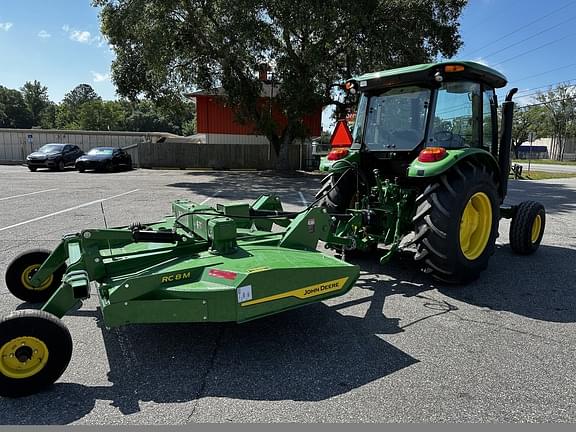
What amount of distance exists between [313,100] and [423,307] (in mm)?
16112

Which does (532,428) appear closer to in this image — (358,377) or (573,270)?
(358,377)

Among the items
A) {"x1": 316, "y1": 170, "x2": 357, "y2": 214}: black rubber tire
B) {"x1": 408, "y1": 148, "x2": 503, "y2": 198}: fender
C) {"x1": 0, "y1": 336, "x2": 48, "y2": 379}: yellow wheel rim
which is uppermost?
{"x1": 408, "y1": 148, "x2": 503, "y2": 198}: fender

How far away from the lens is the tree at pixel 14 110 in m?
84.7

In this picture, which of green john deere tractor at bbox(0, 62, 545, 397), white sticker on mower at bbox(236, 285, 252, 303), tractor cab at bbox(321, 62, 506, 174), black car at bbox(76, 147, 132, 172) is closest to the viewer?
green john deere tractor at bbox(0, 62, 545, 397)

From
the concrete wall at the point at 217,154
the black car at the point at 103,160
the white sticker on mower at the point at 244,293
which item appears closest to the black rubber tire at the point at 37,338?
the white sticker on mower at the point at 244,293

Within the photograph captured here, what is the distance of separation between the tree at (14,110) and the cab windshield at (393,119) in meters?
96.0

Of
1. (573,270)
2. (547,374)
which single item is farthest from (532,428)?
(573,270)

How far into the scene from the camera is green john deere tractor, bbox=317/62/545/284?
4.50 metres

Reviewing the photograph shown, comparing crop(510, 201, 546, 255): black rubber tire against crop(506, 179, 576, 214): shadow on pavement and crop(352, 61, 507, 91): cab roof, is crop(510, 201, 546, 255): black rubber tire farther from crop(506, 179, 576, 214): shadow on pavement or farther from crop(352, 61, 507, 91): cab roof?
crop(506, 179, 576, 214): shadow on pavement

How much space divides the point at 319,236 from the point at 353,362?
4.51ft

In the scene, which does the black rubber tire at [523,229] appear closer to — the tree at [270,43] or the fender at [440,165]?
the fender at [440,165]

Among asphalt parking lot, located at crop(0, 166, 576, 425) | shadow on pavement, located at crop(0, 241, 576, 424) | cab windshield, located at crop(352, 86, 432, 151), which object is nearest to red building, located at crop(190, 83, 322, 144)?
cab windshield, located at crop(352, 86, 432, 151)

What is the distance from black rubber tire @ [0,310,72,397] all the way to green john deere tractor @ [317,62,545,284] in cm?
274

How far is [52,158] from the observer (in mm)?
22141
